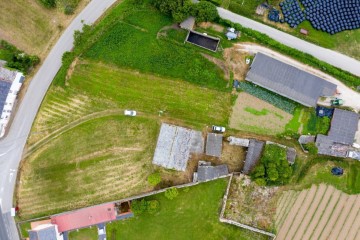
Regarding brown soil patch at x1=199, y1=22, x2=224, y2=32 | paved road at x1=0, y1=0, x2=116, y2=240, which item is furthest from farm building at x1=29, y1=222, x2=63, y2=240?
brown soil patch at x1=199, y1=22, x2=224, y2=32

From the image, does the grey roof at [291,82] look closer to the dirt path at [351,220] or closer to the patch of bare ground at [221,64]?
the patch of bare ground at [221,64]

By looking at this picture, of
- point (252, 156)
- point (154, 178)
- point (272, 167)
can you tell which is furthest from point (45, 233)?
point (272, 167)

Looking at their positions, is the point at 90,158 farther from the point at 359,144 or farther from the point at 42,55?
the point at 359,144

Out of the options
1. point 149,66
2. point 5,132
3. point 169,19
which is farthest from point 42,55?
point 169,19

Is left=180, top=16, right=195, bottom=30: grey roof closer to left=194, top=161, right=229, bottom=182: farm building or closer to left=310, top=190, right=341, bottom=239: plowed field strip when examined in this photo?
left=194, top=161, right=229, bottom=182: farm building

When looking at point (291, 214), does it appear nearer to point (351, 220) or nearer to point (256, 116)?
point (351, 220)
